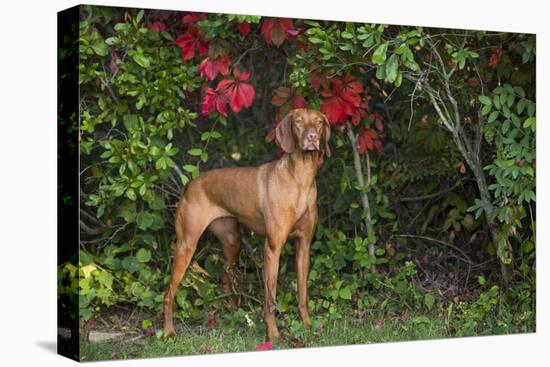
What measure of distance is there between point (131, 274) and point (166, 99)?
1.25 m

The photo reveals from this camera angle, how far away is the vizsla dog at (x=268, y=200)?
8.66 metres

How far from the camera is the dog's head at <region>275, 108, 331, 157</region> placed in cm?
857

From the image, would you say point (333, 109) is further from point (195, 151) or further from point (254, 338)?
point (254, 338)

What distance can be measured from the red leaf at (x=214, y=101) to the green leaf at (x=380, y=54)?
3.68ft

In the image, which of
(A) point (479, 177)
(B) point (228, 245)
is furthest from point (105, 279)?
(A) point (479, 177)

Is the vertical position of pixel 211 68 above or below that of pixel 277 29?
below

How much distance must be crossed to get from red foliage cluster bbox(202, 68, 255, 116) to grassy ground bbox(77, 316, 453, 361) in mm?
1544

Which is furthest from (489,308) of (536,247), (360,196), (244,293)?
(244,293)

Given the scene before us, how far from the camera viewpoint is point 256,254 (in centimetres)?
925

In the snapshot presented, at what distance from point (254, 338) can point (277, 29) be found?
2.19m

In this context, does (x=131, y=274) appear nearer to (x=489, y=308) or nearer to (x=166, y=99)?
(x=166, y=99)

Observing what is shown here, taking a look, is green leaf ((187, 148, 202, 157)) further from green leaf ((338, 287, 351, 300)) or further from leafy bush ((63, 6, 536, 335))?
green leaf ((338, 287, 351, 300))

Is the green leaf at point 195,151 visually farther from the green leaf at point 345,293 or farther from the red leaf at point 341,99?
the green leaf at point 345,293

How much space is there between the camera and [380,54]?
8.94 m
